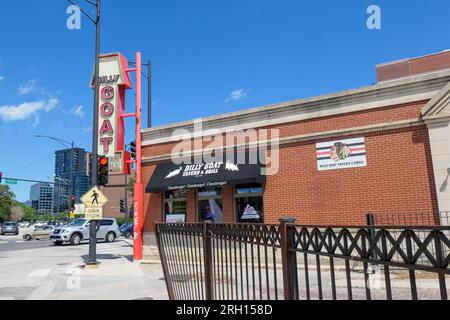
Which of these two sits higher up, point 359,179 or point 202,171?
point 202,171

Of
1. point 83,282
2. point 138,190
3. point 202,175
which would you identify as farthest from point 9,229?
point 83,282

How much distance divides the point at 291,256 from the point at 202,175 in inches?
429

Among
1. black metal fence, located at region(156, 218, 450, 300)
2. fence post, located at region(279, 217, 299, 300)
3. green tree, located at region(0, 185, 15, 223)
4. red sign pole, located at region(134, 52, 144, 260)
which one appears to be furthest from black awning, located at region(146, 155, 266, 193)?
green tree, located at region(0, 185, 15, 223)

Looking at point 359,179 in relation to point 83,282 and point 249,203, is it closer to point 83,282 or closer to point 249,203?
point 249,203

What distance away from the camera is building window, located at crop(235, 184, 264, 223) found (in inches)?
Result: 527

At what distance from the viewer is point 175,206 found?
15359 millimetres

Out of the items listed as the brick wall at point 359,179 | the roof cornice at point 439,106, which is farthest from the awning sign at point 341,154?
the roof cornice at point 439,106

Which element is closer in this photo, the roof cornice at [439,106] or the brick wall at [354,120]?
the roof cornice at [439,106]

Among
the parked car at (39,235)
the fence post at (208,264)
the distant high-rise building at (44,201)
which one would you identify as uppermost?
the distant high-rise building at (44,201)

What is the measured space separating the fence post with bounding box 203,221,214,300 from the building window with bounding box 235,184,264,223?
8.56m

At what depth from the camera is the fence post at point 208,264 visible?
473cm

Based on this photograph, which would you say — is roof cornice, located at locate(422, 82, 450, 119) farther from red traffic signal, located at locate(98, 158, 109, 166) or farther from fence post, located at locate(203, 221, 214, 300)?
red traffic signal, located at locate(98, 158, 109, 166)

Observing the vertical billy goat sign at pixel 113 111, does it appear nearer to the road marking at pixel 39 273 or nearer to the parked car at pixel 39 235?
the road marking at pixel 39 273

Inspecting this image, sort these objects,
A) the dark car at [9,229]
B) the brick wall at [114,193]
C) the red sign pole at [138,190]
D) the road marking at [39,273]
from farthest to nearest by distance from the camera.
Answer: the brick wall at [114,193], the dark car at [9,229], the red sign pole at [138,190], the road marking at [39,273]
